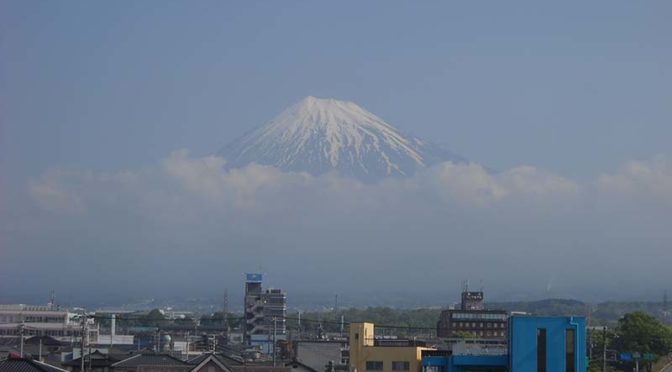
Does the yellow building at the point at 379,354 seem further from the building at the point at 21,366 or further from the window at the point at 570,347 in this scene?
the building at the point at 21,366

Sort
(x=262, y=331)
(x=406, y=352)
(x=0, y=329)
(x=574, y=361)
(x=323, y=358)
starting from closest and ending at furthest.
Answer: (x=574, y=361) < (x=406, y=352) < (x=323, y=358) < (x=0, y=329) < (x=262, y=331)

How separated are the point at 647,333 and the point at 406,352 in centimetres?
4389

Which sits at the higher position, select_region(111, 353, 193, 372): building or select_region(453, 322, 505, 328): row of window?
select_region(453, 322, 505, 328): row of window

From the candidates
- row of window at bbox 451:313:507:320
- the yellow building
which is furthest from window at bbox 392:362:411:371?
row of window at bbox 451:313:507:320

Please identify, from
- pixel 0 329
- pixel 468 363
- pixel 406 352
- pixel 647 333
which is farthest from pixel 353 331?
pixel 0 329

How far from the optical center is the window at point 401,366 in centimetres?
6009

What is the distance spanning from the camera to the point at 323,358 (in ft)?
253

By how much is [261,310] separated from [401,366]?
381 ft

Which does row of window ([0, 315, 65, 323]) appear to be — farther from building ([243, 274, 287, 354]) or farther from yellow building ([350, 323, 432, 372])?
yellow building ([350, 323, 432, 372])

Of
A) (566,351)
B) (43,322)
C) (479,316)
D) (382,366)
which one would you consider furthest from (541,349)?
(479,316)

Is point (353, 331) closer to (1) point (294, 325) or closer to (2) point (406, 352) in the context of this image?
(2) point (406, 352)

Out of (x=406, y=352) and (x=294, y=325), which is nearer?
(x=406, y=352)

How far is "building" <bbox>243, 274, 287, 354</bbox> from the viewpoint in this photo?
541 feet

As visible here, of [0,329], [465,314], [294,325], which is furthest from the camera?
[294,325]
